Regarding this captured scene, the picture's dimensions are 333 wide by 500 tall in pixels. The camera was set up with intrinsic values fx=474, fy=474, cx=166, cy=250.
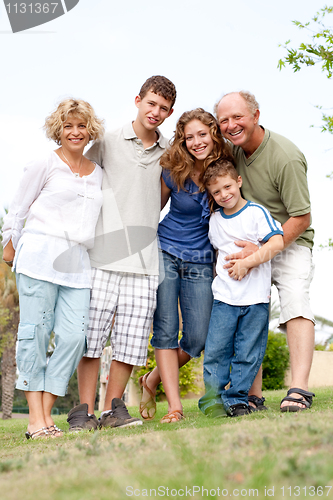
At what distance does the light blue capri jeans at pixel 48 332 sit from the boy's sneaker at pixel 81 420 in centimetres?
29

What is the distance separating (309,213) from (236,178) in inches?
26.0

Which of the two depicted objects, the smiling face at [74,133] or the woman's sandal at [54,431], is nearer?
the woman's sandal at [54,431]

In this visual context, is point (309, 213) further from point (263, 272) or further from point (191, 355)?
point (191, 355)

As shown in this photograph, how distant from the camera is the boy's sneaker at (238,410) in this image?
3488 mm

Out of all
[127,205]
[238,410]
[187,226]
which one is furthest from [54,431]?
[187,226]

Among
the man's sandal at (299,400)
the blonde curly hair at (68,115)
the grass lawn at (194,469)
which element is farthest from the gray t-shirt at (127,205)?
the grass lawn at (194,469)

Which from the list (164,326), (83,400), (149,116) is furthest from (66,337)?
(149,116)

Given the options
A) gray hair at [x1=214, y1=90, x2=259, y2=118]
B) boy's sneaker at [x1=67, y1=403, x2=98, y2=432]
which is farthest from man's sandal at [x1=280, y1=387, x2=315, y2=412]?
gray hair at [x1=214, y1=90, x2=259, y2=118]

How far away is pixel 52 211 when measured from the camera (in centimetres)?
360

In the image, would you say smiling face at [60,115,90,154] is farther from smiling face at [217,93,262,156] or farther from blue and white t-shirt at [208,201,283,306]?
blue and white t-shirt at [208,201,283,306]

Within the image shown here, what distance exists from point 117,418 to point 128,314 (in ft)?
2.66

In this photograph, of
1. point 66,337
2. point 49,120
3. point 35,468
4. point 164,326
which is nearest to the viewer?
point 35,468

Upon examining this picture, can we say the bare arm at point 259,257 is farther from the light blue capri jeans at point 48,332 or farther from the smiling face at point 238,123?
the light blue capri jeans at point 48,332

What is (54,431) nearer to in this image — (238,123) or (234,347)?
(234,347)
